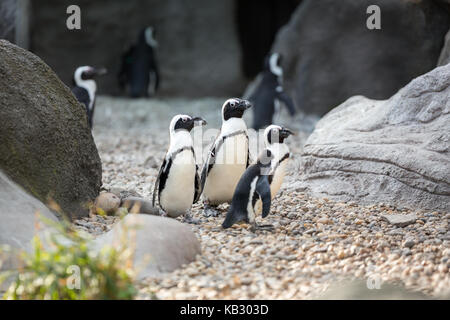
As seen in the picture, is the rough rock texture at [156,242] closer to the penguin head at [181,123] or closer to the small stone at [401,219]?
the penguin head at [181,123]

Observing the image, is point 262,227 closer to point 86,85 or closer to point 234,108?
point 234,108

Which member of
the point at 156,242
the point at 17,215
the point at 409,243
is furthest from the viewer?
the point at 409,243

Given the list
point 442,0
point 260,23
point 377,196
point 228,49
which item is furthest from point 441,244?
point 260,23

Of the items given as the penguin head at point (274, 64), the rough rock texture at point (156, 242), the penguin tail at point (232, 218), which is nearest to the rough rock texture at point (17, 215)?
the rough rock texture at point (156, 242)

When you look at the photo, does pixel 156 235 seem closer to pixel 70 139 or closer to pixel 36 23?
pixel 70 139

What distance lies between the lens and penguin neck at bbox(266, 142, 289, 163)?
14.9ft

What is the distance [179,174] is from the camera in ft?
14.7

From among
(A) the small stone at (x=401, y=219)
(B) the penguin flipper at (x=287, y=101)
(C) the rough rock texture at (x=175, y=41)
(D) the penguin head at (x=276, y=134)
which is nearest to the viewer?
(A) the small stone at (x=401, y=219)

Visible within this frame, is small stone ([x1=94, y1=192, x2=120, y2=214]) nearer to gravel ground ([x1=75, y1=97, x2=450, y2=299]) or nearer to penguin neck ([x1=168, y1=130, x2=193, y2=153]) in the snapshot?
gravel ground ([x1=75, y1=97, x2=450, y2=299])

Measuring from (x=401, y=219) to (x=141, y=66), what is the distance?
8098mm

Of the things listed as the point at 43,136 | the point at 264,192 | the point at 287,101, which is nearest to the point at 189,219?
the point at 264,192

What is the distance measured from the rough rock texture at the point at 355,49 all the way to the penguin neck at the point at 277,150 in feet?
13.5

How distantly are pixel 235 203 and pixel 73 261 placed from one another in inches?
62.0

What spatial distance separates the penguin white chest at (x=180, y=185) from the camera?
4.48m
